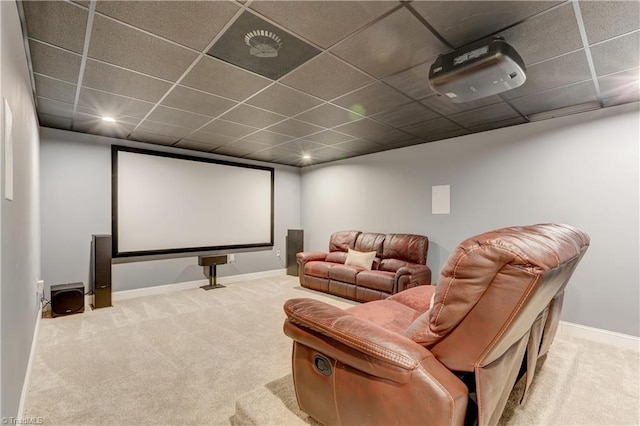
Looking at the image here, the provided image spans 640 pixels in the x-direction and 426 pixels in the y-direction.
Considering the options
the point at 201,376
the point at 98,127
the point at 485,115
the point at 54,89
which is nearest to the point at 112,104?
the point at 54,89

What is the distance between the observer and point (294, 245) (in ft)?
21.3

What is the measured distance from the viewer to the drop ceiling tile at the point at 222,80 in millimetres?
2438

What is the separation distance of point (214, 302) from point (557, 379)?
13.4ft

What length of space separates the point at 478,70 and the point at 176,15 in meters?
1.96

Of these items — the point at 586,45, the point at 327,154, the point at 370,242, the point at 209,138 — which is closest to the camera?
the point at 586,45

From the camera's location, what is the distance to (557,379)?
7.82 feet

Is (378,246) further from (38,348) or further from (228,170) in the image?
(38,348)

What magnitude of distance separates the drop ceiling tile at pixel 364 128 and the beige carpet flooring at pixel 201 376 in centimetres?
266

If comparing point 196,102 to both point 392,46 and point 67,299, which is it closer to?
point 392,46

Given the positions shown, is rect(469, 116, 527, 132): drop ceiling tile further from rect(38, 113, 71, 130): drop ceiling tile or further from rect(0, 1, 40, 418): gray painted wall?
rect(38, 113, 71, 130): drop ceiling tile

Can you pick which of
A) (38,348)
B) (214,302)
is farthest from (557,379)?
(38,348)

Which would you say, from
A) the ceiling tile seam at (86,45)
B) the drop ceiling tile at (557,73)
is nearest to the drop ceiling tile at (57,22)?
the ceiling tile seam at (86,45)

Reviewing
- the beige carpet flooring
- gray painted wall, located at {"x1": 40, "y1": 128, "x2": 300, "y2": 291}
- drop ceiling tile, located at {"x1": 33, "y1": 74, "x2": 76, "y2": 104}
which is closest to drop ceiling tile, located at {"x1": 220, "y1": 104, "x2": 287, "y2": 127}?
drop ceiling tile, located at {"x1": 33, "y1": 74, "x2": 76, "y2": 104}

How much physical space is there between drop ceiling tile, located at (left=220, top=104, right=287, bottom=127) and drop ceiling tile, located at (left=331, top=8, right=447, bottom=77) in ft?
4.67
